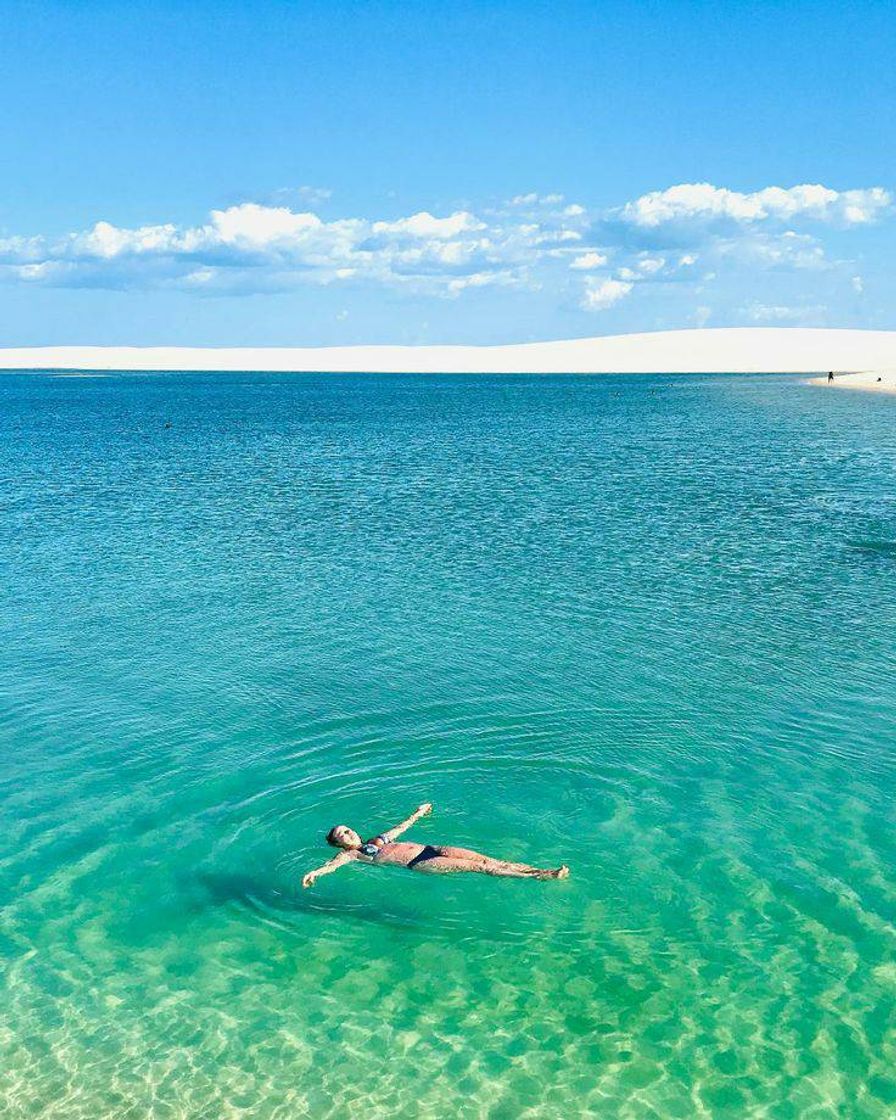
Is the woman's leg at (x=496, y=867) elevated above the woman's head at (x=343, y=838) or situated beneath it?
situated beneath

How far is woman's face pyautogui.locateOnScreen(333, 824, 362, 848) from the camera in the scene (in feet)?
52.4

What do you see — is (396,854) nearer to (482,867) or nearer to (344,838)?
(344,838)

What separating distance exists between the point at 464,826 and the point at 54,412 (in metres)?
122

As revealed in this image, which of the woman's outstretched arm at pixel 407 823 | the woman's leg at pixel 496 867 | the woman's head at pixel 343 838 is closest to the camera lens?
the woman's leg at pixel 496 867

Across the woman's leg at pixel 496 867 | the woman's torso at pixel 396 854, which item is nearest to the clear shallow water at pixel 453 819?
the woman's torso at pixel 396 854

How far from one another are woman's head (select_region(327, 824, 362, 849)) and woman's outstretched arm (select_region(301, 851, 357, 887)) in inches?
4.8

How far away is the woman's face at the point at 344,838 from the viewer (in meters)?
16.0

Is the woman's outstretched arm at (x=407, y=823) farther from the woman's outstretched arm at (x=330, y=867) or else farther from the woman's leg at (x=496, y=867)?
the woman's leg at (x=496, y=867)

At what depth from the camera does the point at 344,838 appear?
52.4ft

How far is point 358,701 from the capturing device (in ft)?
74.4

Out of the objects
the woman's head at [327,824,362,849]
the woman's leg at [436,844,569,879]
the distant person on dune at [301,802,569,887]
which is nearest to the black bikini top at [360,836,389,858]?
the distant person on dune at [301,802,569,887]

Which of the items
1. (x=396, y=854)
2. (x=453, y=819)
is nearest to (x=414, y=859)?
(x=396, y=854)

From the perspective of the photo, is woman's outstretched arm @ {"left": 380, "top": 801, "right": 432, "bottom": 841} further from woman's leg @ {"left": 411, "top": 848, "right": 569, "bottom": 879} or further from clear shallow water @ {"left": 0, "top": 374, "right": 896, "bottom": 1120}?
woman's leg @ {"left": 411, "top": 848, "right": 569, "bottom": 879}

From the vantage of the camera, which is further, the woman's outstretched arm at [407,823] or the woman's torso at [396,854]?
the woman's outstretched arm at [407,823]
